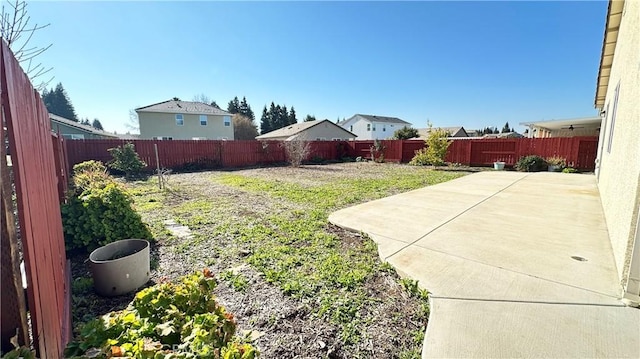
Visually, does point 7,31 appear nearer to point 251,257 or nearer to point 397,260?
point 251,257

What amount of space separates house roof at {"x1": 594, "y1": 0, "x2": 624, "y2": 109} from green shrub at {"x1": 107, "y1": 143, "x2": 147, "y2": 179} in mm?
16566

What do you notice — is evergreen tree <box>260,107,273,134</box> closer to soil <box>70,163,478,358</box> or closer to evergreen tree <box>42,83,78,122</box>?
evergreen tree <box>42,83,78,122</box>

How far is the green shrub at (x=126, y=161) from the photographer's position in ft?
41.3

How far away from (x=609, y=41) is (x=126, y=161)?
17225 mm

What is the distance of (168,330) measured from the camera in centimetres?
131

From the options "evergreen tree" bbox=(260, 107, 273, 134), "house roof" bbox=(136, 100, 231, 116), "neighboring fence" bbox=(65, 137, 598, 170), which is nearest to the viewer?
"neighboring fence" bbox=(65, 137, 598, 170)

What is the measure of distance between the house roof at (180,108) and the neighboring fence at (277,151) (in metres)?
10.3

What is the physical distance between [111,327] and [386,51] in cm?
1877

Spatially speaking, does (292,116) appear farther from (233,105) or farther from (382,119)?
(382,119)

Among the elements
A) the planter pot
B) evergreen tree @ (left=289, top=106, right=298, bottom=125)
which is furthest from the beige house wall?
evergreen tree @ (left=289, top=106, right=298, bottom=125)

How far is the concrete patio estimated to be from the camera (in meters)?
2.06

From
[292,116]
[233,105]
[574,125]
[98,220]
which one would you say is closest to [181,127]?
[98,220]

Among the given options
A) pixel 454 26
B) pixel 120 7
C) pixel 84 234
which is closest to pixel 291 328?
pixel 84 234

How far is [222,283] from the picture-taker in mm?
3121
